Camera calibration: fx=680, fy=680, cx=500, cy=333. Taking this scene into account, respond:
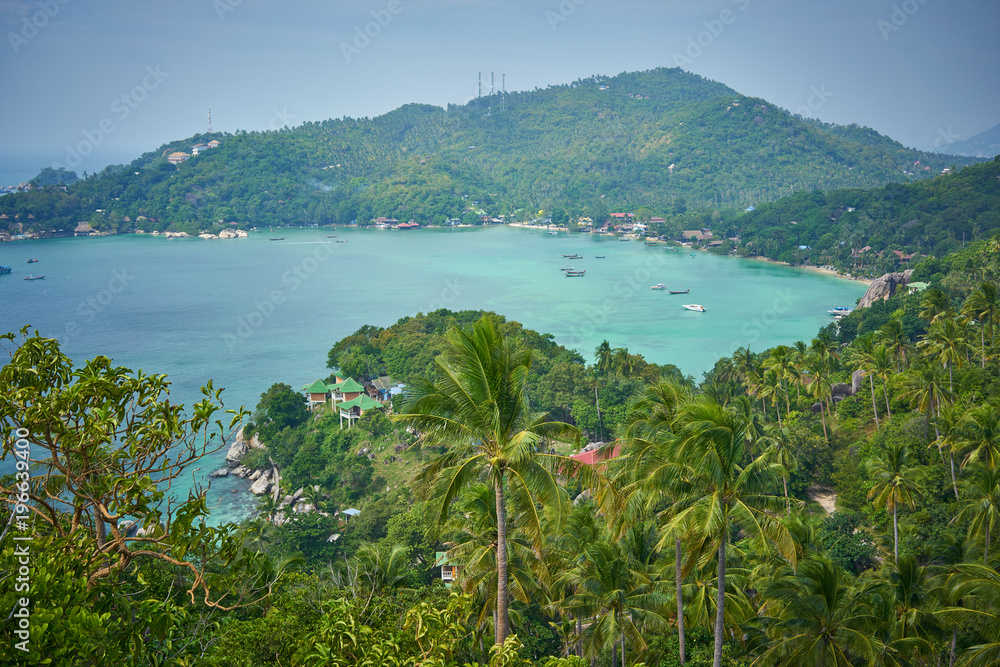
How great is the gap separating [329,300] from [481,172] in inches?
3791

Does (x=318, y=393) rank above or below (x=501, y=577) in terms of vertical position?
below

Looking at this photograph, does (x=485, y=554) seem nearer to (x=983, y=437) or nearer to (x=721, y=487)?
(x=721, y=487)

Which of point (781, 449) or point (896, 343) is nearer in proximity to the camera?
point (781, 449)

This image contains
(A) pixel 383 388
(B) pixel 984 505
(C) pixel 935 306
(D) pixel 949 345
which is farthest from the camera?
(A) pixel 383 388

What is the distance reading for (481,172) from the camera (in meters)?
150

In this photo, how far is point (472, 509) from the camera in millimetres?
8953

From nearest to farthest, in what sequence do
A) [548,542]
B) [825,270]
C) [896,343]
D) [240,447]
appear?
[548,542] → [896,343] → [240,447] → [825,270]

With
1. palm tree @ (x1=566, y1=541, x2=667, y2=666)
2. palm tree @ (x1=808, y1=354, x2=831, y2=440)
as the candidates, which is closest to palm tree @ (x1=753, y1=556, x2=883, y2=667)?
palm tree @ (x1=566, y1=541, x2=667, y2=666)

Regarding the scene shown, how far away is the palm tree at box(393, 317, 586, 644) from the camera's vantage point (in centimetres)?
694

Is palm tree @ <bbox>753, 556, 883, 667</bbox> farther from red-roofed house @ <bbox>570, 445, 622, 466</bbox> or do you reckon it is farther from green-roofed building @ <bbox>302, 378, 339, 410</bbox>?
green-roofed building @ <bbox>302, 378, 339, 410</bbox>

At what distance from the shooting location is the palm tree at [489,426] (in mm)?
6938

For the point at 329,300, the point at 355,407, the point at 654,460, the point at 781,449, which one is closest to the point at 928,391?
the point at 781,449

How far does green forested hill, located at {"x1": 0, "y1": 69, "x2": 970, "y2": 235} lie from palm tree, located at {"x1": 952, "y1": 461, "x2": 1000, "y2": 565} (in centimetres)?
9959

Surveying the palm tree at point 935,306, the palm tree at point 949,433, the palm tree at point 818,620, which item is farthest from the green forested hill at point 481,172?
the palm tree at point 818,620
